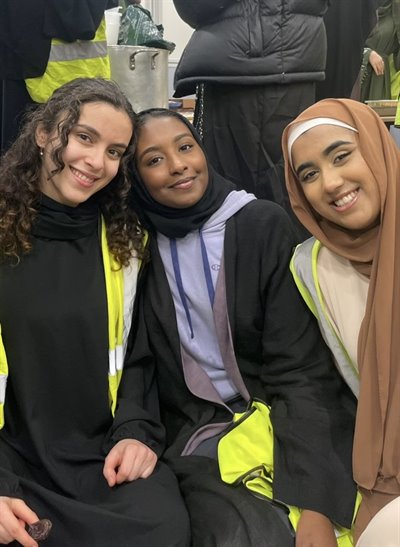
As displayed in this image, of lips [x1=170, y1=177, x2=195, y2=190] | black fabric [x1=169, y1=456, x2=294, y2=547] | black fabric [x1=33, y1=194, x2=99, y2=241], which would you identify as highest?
lips [x1=170, y1=177, x2=195, y2=190]

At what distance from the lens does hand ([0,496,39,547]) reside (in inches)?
50.1

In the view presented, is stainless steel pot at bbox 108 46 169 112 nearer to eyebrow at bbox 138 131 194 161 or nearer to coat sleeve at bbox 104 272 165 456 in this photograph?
eyebrow at bbox 138 131 194 161

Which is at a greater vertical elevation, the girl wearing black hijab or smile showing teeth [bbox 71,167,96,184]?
smile showing teeth [bbox 71,167,96,184]

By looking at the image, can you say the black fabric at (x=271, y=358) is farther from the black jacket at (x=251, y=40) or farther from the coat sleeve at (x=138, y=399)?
the black jacket at (x=251, y=40)

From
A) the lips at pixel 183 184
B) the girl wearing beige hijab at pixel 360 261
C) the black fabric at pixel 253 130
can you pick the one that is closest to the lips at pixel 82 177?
the lips at pixel 183 184

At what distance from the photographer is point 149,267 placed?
174cm

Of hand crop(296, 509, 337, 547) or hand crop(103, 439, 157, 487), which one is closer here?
hand crop(296, 509, 337, 547)

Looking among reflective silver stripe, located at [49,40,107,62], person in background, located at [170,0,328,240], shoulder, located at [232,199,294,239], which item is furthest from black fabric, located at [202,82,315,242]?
shoulder, located at [232,199,294,239]

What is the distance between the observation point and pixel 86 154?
61.6 inches

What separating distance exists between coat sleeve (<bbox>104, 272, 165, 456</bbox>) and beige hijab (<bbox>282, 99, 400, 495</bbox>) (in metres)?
0.51

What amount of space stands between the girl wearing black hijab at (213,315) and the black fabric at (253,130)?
545 millimetres

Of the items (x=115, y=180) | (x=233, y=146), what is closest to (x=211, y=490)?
(x=115, y=180)

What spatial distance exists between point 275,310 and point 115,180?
54 centimetres

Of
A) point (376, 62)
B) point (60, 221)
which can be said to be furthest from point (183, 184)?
point (376, 62)
